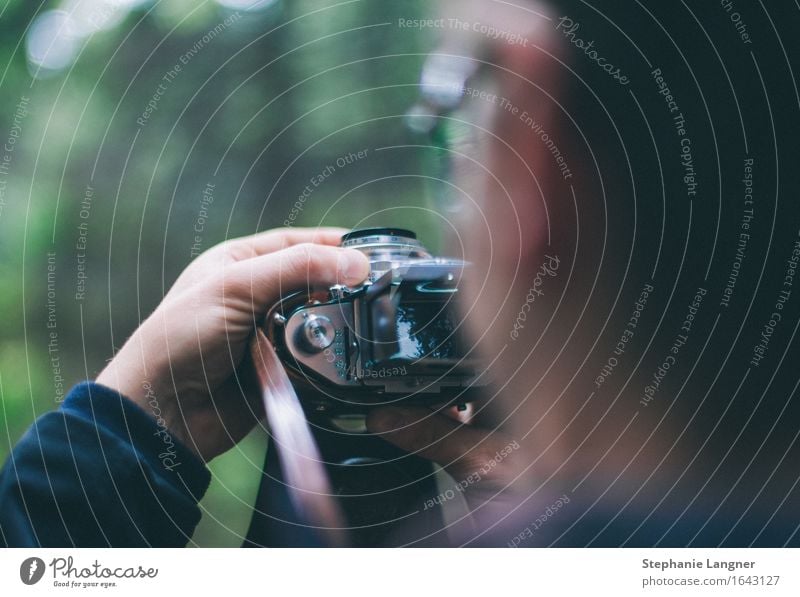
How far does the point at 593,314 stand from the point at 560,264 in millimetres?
49

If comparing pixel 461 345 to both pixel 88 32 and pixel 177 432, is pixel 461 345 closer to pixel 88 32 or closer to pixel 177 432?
pixel 177 432

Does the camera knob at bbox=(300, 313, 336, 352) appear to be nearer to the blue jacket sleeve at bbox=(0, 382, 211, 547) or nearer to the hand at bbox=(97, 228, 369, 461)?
the hand at bbox=(97, 228, 369, 461)

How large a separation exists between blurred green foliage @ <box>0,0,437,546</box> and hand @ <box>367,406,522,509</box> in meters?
0.14

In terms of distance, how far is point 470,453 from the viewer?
59 cm

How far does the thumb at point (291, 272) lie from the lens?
528mm

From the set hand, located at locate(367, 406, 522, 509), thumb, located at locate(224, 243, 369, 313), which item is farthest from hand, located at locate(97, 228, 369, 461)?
hand, located at locate(367, 406, 522, 509)

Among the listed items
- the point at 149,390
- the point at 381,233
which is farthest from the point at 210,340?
the point at 381,233

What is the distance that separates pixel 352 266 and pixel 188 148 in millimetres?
193

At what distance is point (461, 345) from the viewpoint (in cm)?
52

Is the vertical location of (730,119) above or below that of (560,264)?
above

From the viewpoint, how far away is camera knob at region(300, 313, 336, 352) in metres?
0.50
